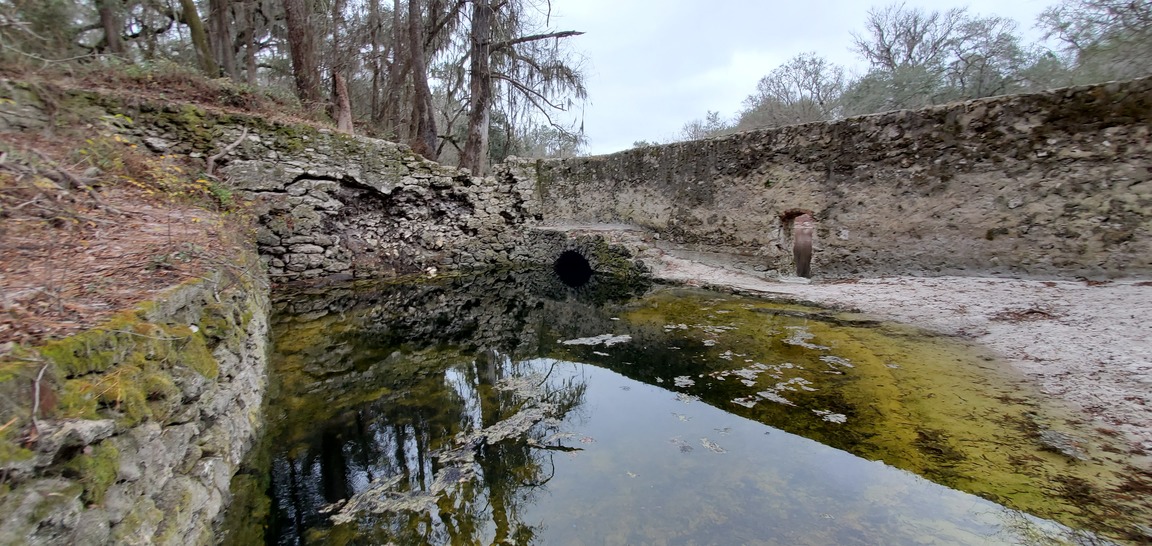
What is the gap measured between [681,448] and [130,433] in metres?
2.97

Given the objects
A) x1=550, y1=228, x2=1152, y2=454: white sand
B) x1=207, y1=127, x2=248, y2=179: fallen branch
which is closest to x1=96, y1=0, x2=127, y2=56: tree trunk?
x1=207, y1=127, x2=248, y2=179: fallen branch

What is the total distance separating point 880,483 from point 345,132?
10.2 m

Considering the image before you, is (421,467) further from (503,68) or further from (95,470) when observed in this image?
(503,68)

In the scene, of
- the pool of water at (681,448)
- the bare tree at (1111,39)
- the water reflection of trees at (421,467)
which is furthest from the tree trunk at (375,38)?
the bare tree at (1111,39)

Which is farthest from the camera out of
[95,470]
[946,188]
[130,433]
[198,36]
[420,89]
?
[420,89]

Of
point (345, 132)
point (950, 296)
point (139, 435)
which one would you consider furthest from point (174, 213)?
point (950, 296)

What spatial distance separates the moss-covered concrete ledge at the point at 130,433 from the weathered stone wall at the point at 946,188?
8304 millimetres

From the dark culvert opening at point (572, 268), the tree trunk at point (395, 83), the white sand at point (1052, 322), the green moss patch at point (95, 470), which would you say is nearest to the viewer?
the green moss patch at point (95, 470)

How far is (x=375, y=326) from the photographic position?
22.1 ft

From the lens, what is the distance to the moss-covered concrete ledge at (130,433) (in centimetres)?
133

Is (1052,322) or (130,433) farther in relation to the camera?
(1052,322)

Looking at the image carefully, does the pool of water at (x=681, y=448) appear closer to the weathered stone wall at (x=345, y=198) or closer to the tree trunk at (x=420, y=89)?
the weathered stone wall at (x=345, y=198)

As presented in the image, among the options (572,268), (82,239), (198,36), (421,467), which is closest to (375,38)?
(198,36)

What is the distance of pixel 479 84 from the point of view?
41.3 ft
